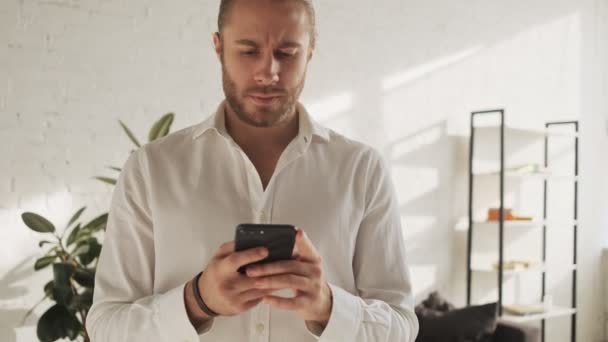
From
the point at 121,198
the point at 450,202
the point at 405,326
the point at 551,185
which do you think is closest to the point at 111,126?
the point at 121,198

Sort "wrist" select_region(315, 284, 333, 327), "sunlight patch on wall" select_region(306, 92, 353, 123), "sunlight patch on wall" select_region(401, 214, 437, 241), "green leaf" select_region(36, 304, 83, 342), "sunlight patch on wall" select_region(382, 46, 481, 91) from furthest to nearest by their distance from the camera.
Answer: "sunlight patch on wall" select_region(401, 214, 437, 241)
"sunlight patch on wall" select_region(382, 46, 481, 91)
"sunlight patch on wall" select_region(306, 92, 353, 123)
"green leaf" select_region(36, 304, 83, 342)
"wrist" select_region(315, 284, 333, 327)

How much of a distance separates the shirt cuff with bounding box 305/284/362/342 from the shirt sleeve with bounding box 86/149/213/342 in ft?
0.70

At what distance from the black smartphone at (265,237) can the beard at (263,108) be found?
0.92 feet

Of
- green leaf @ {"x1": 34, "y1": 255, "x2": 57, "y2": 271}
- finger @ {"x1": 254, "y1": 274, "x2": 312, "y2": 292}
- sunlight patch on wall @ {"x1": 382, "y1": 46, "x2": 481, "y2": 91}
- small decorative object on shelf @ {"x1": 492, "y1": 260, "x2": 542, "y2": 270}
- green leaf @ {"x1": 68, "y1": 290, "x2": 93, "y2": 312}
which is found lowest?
small decorative object on shelf @ {"x1": 492, "y1": 260, "x2": 542, "y2": 270}

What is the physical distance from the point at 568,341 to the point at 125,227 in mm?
5185

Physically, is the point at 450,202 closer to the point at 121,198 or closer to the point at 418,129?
the point at 418,129

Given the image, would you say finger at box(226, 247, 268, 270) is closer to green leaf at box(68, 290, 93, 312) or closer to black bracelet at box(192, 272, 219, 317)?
black bracelet at box(192, 272, 219, 317)

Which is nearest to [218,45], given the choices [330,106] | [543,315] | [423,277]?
[330,106]

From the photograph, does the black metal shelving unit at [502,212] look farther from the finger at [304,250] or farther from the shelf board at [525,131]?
the finger at [304,250]

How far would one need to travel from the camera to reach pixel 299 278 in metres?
1.02

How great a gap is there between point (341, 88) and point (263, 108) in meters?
2.91

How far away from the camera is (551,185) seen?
5496mm

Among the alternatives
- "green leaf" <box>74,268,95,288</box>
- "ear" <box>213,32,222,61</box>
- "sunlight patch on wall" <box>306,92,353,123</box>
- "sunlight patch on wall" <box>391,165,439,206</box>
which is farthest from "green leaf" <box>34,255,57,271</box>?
"sunlight patch on wall" <box>391,165,439,206</box>

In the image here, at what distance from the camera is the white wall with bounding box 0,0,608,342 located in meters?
2.87
